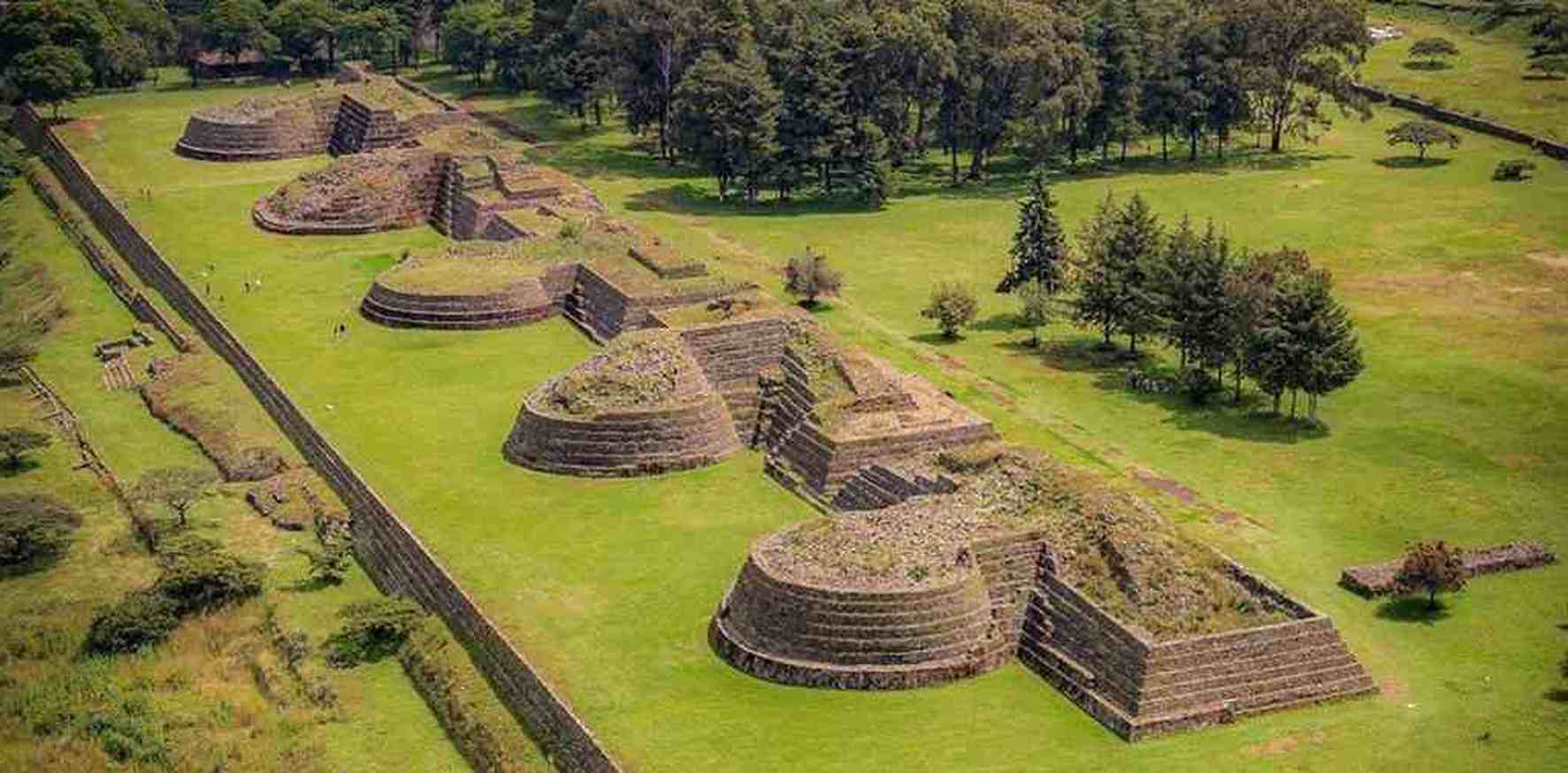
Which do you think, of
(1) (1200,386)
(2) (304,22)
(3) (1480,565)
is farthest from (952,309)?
(2) (304,22)

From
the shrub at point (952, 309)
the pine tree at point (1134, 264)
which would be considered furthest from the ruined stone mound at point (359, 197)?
the pine tree at point (1134, 264)

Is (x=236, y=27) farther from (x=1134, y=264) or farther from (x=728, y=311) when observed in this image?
(x=1134, y=264)

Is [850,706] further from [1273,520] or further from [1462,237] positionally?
[1462,237]

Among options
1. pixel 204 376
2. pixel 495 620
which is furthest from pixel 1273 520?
pixel 204 376

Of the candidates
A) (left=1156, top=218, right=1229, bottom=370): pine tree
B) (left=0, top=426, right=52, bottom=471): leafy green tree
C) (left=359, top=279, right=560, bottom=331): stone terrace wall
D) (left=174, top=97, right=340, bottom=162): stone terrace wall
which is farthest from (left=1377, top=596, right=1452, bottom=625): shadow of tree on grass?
(left=174, top=97, right=340, bottom=162): stone terrace wall

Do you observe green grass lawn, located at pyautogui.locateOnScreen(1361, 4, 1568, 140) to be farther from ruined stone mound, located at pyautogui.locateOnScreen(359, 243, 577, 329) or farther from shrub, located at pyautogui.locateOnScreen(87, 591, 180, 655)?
shrub, located at pyautogui.locateOnScreen(87, 591, 180, 655)

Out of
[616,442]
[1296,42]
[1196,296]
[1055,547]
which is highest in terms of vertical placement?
[1296,42]

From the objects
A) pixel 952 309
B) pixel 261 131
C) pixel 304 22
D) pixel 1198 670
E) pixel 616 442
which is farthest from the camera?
pixel 304 22
